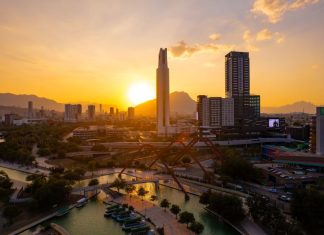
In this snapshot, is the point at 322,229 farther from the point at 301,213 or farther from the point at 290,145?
the point at 290,145

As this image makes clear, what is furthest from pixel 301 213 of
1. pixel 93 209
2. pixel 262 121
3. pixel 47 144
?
pixel 262 121

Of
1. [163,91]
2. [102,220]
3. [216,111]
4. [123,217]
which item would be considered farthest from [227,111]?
[102,220]

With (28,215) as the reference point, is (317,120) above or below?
above

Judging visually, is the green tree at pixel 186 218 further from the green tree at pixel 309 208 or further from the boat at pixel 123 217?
the green tree at pixel 309 208

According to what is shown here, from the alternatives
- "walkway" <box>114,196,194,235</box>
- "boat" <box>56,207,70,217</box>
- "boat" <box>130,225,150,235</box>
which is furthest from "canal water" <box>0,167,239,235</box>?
"walkway" <box>114,196,194,235</box>

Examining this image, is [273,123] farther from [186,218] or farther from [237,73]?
[186,218]

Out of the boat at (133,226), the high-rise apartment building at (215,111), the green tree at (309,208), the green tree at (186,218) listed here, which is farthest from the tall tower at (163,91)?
the green tree at (309,208)

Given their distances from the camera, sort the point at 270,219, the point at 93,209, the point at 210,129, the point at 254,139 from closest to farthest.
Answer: the point at 270,219 → the point at 93,209 → the point at 254,139 → the point at 210,129
